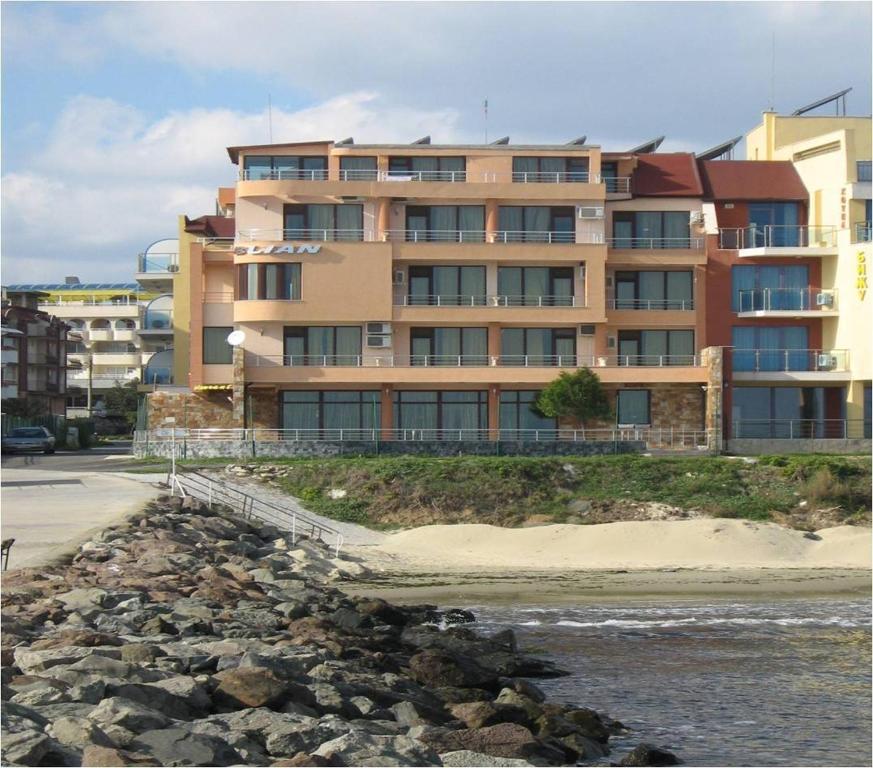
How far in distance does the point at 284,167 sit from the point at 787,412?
26351mm

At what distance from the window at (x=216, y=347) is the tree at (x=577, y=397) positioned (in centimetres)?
1561

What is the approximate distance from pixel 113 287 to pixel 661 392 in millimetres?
105450

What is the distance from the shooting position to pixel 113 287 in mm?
152250

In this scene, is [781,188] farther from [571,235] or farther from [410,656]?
[410,656]

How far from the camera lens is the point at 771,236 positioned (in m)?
61.4

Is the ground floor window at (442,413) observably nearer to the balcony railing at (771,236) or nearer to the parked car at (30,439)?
the balcony railing at (771,236)

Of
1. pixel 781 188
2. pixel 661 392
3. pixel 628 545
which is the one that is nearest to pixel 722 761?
pixel 628 545

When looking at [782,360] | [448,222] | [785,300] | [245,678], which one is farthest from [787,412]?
[245,678]

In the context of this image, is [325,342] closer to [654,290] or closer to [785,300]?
[654,290]

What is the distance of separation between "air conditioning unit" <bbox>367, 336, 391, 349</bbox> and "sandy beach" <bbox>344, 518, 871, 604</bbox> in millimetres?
18459

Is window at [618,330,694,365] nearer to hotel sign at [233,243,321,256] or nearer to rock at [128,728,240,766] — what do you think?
hotel sign at [233,243,321,256]

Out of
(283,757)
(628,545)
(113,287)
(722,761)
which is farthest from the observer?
(113,287)

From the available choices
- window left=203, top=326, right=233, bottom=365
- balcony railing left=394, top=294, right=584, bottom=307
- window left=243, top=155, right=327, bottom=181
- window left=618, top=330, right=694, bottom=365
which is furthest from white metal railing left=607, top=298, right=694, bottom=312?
window left=203, top=326, right=233, bottom=365

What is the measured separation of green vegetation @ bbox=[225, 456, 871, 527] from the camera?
1750 inches
